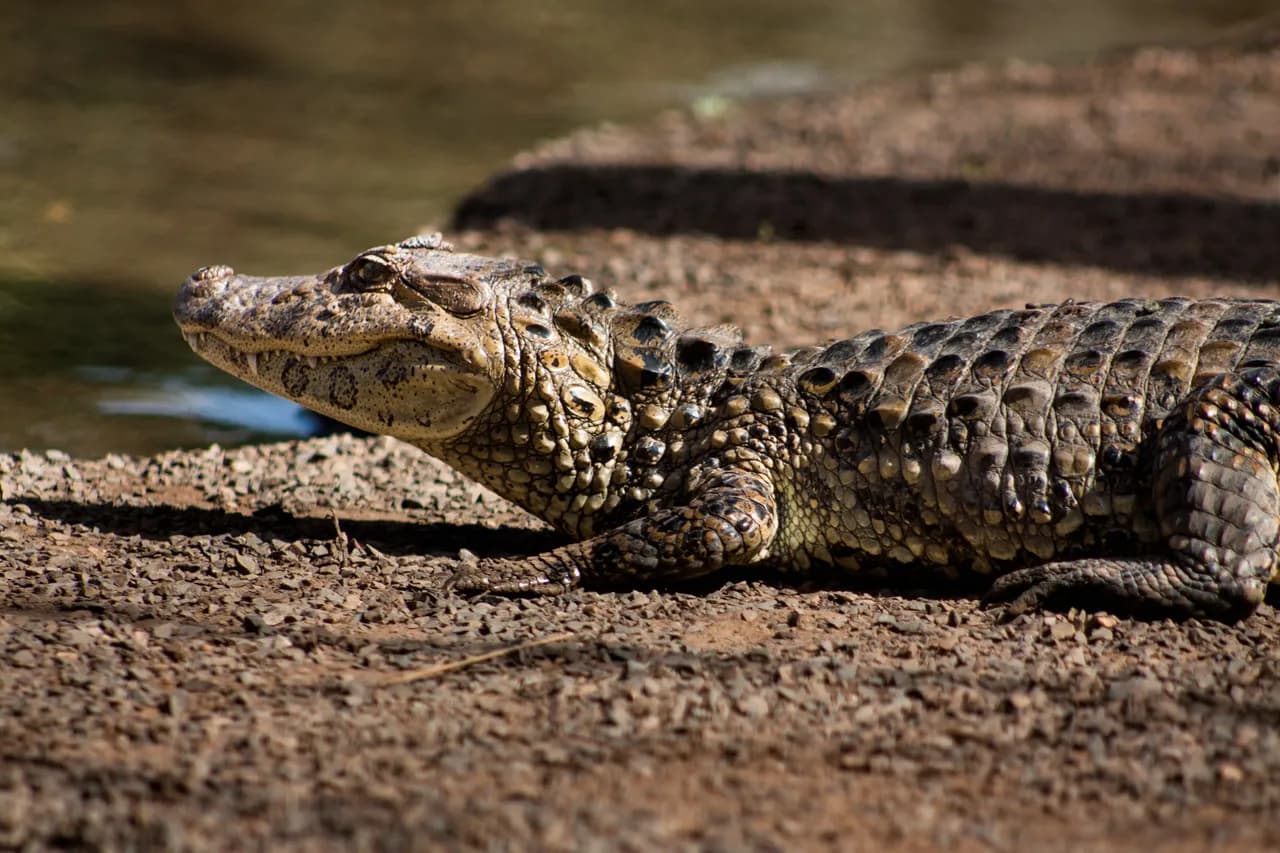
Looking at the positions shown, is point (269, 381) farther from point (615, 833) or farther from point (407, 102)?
point (407, 102)

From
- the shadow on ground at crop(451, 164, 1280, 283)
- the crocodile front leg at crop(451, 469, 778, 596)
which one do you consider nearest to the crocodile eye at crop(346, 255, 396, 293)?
the crocodile front leg at crop(451, 469, 778, 596)

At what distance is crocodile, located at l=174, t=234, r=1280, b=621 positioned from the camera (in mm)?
4062

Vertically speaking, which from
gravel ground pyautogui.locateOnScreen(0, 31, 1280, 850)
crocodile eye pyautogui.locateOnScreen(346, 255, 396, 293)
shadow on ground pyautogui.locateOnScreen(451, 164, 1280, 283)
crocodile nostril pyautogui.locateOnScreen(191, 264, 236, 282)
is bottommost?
gravel ground pyautogui.locateOnScreen(0, 31, 1280, 850)

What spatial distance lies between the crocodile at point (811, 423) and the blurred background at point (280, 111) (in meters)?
2.09

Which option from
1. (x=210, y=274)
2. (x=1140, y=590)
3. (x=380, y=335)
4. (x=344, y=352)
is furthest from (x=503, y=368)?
(x=1140, y=590)

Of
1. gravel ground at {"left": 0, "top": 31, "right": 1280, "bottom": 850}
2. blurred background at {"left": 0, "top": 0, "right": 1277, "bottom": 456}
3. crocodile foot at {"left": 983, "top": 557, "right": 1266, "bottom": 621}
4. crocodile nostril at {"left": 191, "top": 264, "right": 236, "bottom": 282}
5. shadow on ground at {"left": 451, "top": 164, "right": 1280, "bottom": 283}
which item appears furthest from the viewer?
shadow on ground at {"left": 451, "top": 164, "right": 1280, "bottom": 283}

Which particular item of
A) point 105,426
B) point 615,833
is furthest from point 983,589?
point 105,426

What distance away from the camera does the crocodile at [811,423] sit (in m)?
4.06

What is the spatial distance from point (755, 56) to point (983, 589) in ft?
35.5

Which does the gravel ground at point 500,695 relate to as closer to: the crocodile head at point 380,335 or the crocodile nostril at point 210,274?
the crocodile head at point 380,335

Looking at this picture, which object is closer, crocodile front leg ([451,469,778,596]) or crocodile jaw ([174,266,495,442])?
crocodile front leg ([451,469,778,596])

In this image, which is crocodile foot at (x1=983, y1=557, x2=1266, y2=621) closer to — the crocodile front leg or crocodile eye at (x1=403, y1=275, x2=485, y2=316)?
the crocodile front leg

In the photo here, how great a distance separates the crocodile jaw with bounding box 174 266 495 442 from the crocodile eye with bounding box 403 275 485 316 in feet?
0.24

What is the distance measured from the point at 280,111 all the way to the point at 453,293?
7.82 meters
